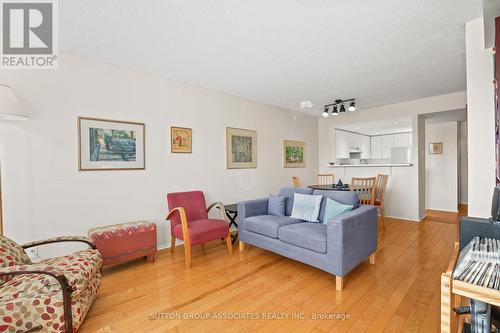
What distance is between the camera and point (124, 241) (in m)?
2.56

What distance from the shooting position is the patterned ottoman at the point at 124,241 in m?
2.44

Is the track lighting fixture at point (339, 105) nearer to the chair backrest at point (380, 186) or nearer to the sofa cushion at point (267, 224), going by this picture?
the chair backrest at point (380, 186)

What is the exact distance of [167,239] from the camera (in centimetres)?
331

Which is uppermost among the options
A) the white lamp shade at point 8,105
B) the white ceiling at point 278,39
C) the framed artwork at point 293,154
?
the white ceiling at point 278,39

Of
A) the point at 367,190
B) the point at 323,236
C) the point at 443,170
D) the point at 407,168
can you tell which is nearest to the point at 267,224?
the point at 323,236

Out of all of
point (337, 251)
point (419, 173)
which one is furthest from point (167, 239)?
point (419, 173)

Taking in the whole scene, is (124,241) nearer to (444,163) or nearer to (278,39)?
(278,39)

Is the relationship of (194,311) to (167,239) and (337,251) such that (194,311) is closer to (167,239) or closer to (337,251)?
(337,251)

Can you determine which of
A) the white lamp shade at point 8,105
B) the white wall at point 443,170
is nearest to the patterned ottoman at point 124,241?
the white lamp shade at point 8,105

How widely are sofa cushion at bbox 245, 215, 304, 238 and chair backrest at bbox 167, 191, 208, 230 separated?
728 millimetres

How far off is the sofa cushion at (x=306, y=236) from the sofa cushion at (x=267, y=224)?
96mm

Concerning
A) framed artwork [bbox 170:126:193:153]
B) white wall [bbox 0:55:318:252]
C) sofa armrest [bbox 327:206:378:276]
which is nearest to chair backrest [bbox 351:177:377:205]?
sofa armrest [bbox 327:206:378:276]

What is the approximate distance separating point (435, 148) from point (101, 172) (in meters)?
6.96
